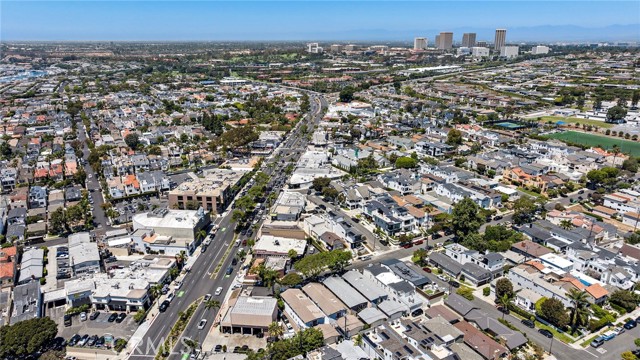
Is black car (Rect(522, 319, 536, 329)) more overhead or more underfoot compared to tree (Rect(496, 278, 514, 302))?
more underfoot

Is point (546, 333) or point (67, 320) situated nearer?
point (546, 333)

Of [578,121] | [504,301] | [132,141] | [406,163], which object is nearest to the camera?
[504,301]

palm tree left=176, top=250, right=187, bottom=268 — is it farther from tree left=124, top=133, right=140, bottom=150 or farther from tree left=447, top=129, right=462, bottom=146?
tree left=447, top=129, right=462, bottom=146

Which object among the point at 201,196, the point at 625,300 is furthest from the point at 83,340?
the point at 625,300

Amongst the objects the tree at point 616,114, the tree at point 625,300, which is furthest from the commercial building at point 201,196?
the tree at point 616,114

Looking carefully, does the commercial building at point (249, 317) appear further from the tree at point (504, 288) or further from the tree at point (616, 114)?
the tree at point (616, 114)

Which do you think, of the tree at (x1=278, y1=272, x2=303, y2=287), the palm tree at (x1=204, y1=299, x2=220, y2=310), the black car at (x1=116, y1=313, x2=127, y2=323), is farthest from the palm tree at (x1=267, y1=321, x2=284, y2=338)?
the black car at (x1=116, y1=313, x2=127, y2=323)

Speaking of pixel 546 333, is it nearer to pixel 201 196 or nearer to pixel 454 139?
pixel 201 196

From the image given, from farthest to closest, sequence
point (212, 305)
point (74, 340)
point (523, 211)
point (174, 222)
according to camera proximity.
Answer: point (523, 211)
point (174, 222)
point (212, 305)
point (74, 340)
